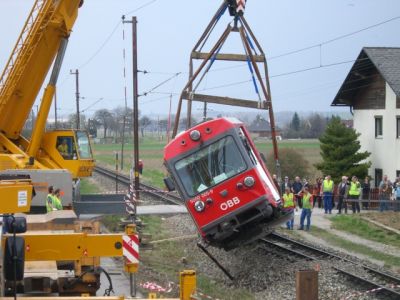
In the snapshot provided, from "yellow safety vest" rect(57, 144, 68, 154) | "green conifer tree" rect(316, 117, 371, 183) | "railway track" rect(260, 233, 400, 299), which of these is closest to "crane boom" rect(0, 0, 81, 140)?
"yellow safety vest" rect(57, 144, 68, 154)

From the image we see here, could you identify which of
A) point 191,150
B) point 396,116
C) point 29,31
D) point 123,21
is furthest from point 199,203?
point 396,116

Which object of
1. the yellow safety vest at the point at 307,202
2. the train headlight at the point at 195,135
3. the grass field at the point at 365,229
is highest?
the train headlight at the point at 195,135

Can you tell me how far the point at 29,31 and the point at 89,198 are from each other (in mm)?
6826

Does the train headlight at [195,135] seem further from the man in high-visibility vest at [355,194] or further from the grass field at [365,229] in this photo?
the man in high-visibility vest at [355,194]

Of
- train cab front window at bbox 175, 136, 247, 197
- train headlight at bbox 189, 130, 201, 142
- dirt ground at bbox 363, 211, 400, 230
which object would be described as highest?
train headlight at bbox 189, 130, 201, 142

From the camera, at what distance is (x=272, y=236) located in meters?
23.5

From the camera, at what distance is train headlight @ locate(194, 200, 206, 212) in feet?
58.3

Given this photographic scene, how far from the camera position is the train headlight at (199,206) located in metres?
17.8

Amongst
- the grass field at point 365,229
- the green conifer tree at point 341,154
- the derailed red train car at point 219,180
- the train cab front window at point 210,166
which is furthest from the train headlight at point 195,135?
the green conifer tree at point 341,154

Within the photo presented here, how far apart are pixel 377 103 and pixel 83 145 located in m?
23.9

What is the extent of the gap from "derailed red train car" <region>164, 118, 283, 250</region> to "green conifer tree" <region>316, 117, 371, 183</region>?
2356 centimetres

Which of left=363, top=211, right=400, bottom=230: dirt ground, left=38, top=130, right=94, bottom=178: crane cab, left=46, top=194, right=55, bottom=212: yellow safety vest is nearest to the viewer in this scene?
left=46, top=194, right=55, bottom=212: yellow safety vest

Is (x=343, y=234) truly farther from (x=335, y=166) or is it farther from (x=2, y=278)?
(x=2, y=278)

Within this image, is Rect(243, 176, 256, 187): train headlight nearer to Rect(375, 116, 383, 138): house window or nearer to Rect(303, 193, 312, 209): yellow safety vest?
Rect(303, 193, 312, 209): yellow safety vest
